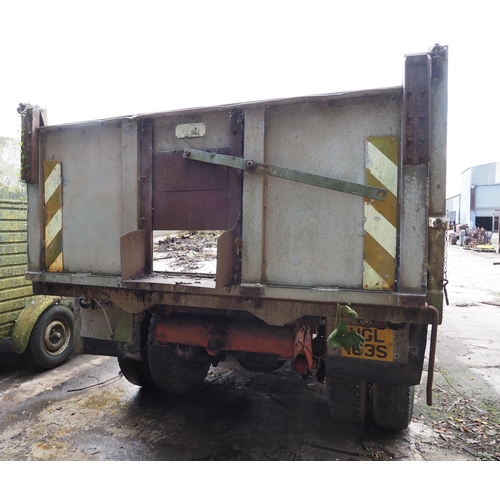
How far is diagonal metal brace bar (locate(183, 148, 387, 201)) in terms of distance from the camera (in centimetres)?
211

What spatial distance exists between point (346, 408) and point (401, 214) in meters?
1.42

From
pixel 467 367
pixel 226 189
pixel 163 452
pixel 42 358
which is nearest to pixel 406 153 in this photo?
pixel 226 189

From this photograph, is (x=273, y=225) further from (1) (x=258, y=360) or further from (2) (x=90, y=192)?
(2) (x=90, y=192)

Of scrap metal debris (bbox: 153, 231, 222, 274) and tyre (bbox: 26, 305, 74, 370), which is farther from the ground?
scrap metal debris (bbox: 153, 231, 222, 274)

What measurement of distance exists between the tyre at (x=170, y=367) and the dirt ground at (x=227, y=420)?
0.22 m

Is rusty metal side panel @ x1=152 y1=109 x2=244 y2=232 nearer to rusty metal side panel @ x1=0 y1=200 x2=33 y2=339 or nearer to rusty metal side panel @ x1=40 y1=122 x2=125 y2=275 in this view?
rusty metal side panel @ x1=40 y1=122 x2=125 y2=275

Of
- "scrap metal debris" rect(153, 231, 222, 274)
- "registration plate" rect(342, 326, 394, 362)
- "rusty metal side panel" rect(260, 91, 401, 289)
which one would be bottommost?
"registration plate" rect(342, 326, 394, 362)

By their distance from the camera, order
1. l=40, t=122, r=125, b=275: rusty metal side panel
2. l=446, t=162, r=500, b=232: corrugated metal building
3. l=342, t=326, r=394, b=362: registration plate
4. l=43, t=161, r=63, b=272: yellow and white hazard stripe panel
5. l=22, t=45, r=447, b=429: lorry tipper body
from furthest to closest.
→ l=446, t=162, r=500, b=232: corrugated metal building
l=43, t=161, r=63, b=272: yellow and white hazard stripe panel
l=40, t=122, r=125, b=275: rusty metal side panel
l=342, t=326, r=394, b=362: registration plate
l=22, t=45, r=447, b=429: lorry tipper body

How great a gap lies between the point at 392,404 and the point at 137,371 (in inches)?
91.3

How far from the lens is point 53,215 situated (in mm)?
2879

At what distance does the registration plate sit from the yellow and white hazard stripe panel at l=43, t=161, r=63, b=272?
2.29 m

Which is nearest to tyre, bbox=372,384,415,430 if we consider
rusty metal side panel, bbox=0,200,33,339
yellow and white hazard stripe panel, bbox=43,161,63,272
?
yellow and white hazard stripe panel, bbox=43,161,63,272

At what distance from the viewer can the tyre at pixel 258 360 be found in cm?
300

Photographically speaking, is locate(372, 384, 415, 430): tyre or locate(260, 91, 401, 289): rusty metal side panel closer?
locate(260, 91, 401, 289): rusty metal side panel
